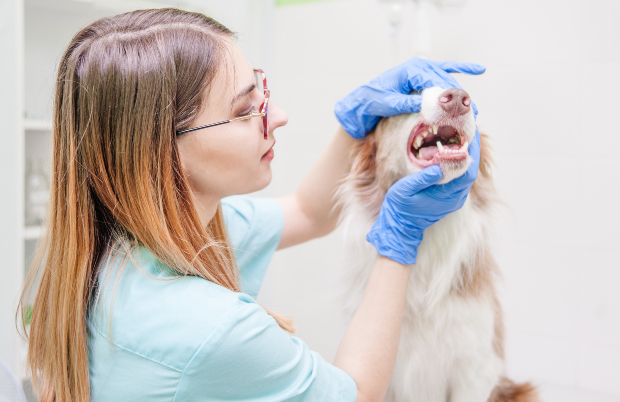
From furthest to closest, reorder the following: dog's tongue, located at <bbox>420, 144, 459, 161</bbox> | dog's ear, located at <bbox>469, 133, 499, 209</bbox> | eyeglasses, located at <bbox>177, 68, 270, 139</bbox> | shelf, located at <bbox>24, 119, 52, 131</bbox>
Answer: shelf, located at <bbox>24, 119, 52, 131</bbox>, dog's ear, located at <bbox>469, 133, 499, 209</bbox>, dog's tongue, located at <bbox>420, 144, 459, 161</bbox>, eyeglasses, located at <bbox>177, 68, 270, 139</bbox>

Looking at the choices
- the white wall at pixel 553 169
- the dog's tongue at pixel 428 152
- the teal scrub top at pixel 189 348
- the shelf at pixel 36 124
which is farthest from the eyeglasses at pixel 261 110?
the shelf at pixel 36 124

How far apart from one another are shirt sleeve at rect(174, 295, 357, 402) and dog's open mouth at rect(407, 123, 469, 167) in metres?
0.50

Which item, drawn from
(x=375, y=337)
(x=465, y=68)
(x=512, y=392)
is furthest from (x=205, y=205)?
(x=512, y=392)

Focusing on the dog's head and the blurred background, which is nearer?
the dog's head

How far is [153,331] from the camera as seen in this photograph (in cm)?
78

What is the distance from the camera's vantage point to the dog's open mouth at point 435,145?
1.01 metres

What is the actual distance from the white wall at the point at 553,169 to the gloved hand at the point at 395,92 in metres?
0.42

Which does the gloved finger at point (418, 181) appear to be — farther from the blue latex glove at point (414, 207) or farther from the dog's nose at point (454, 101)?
the dog's nose at point (454, 101)

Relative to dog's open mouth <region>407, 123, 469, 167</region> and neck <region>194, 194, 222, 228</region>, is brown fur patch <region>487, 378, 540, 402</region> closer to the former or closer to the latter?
dog's open mouth <region>407, 123, 469, 167</region>

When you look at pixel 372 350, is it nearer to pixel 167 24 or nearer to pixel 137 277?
pixel 137 277

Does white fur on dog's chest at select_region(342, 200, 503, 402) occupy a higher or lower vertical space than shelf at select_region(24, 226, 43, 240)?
higher

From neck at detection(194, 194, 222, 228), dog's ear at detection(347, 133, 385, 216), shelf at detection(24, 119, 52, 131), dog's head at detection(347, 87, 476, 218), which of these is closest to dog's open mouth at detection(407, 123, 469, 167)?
dog's head at detection(347, 87, 476, 218)

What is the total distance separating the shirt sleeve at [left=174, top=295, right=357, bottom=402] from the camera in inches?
30.0

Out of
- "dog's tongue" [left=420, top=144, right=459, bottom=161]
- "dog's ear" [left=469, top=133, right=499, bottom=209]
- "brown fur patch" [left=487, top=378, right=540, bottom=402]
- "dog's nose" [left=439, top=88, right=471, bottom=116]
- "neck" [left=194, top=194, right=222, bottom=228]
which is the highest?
"dog's nose" [left=439, top=88, right=471, bottom=116]
